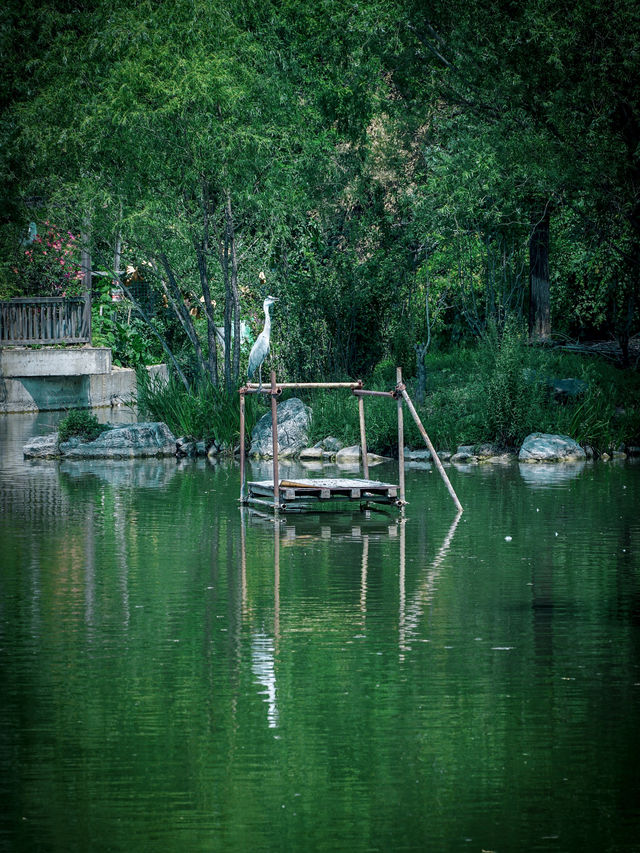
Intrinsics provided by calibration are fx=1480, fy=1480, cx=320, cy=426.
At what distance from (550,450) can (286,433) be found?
4496 mm

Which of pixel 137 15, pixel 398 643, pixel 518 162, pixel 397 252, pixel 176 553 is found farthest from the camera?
pixel 397 252

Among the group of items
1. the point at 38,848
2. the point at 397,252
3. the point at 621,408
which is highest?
the point at 397,252

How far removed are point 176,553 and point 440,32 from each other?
13657 mm

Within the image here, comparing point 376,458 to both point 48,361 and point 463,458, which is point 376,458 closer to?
point 463,458

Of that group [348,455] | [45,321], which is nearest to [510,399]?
[348,455]

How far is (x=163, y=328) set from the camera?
120 feet

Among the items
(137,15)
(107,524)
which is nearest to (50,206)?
(137,15)

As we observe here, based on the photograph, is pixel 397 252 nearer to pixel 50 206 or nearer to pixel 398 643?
pixel 50 206

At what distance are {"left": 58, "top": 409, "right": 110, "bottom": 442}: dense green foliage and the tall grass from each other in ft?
4.10

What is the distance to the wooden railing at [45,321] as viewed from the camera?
114 feet

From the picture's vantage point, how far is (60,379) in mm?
37188

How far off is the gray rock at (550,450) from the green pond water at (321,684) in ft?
21.2

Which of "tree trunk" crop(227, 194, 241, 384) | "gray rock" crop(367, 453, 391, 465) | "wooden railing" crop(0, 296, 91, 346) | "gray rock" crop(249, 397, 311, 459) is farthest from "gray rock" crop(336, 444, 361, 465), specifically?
"wooden railing" crop(0, 296, 91, 346)

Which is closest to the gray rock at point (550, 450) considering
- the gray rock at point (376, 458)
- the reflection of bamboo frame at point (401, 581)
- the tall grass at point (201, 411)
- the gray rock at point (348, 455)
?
the gray rock at point (376, 458)
